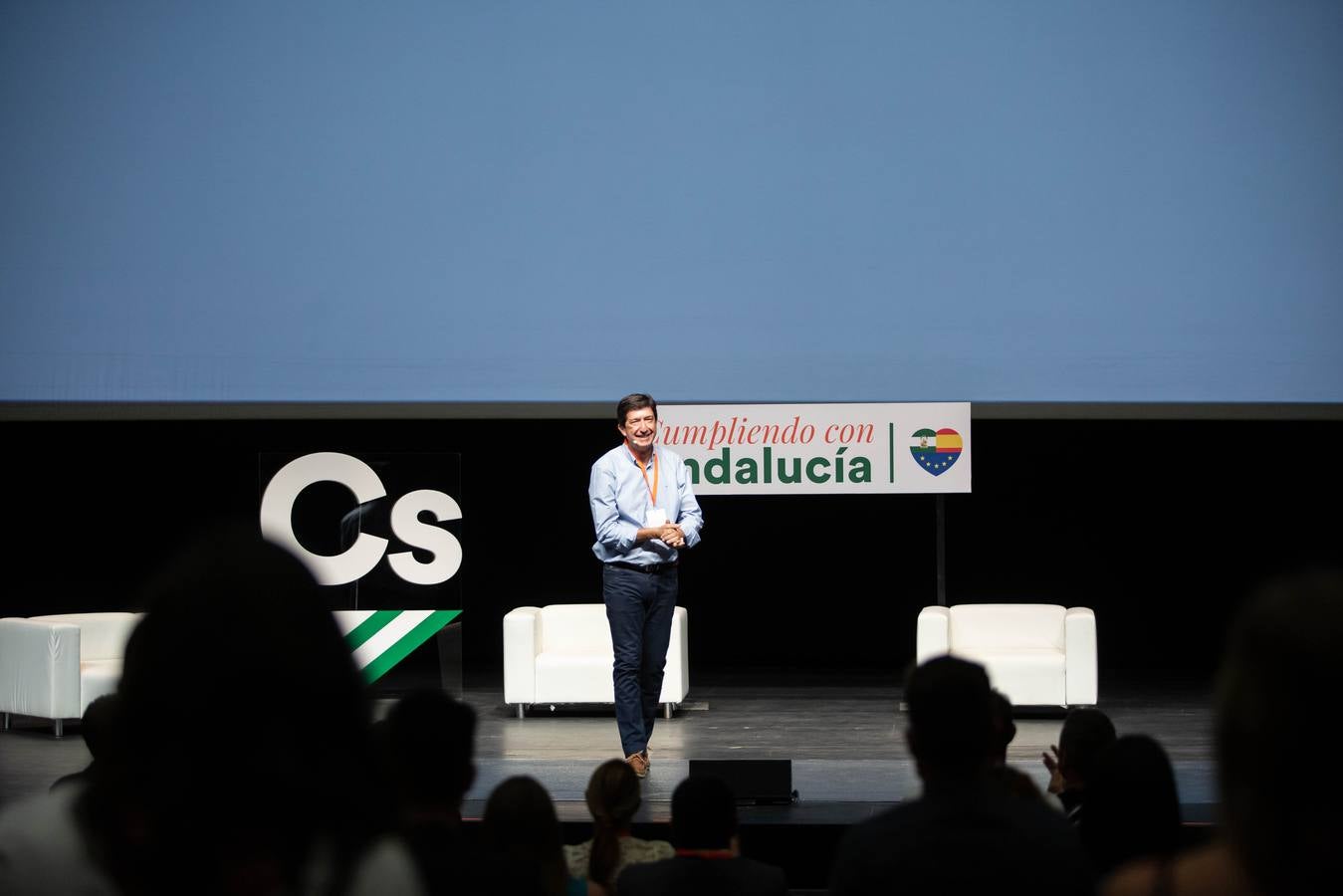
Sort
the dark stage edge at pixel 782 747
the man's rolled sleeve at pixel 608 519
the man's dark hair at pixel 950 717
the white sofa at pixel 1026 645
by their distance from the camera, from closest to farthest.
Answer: the man's dark hair at pixel 950 717 < the dark stage edge at pixel 782 747 < the man's rolled sleeve at pixel 608 519 < the white sofa at pixel 1026 645

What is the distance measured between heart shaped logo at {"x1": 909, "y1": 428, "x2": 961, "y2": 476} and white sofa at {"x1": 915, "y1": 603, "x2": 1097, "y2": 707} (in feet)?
2.77

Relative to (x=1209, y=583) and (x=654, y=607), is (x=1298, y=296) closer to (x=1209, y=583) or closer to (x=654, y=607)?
(x=1209, y=583)

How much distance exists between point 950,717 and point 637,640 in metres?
3.18

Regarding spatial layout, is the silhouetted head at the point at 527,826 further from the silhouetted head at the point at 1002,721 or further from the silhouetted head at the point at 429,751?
the silhouetted head at the point at 1002,721

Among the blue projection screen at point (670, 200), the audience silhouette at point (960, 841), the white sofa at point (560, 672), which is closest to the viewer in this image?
the audience silhouette at point (960, 841)

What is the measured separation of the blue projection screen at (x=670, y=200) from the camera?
6.58m

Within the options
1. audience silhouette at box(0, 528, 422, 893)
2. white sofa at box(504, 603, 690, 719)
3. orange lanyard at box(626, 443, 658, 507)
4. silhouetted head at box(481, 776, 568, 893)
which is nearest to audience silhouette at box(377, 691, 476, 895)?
silhouetted head at box(481, 776, 568, 893)

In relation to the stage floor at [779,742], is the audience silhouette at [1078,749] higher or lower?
higher

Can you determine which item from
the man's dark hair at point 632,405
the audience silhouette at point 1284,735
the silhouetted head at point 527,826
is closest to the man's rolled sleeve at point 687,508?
the man's dark hair at point 632,405

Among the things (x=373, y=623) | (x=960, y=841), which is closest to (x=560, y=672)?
(x=373, y=623)

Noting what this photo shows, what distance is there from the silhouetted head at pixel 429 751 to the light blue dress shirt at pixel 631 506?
9.71ft

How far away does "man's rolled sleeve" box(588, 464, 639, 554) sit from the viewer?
496 cm

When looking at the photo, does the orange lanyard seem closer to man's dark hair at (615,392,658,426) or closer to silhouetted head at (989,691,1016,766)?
man's dark hair at (615,392,658,426)

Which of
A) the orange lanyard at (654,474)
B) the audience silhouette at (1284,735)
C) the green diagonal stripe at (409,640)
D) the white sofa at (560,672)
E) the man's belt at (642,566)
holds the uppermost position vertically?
the orange lanyard at (654,474)
